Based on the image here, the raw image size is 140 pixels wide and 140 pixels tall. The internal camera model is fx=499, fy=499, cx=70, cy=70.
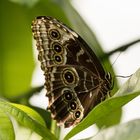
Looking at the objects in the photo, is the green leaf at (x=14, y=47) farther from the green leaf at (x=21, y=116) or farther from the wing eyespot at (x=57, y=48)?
the green leaf at (x=21, y=116)

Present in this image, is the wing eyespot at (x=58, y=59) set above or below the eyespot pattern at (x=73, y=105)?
above

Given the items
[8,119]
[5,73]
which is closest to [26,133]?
[8,119]

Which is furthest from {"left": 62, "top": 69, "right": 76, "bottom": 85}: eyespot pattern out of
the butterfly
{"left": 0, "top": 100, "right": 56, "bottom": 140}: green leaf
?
{"left": 0, "top": 100, "right": 56, "bottom": 140}: green leaf

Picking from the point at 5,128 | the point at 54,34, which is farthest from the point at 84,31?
the point at 5,128

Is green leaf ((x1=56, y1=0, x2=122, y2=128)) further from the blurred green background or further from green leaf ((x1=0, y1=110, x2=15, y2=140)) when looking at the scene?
green leaf ((x1=0, y1=110, x2=15, y2=140))

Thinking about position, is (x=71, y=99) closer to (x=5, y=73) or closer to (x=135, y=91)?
(x=5, y=73)

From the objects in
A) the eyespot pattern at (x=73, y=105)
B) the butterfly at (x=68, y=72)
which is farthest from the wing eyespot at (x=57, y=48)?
the eyespot pattern at (x=73, y=105)

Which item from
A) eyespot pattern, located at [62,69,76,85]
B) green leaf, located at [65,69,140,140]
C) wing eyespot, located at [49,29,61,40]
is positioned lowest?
green leaf, located at [65,69,140,140]
